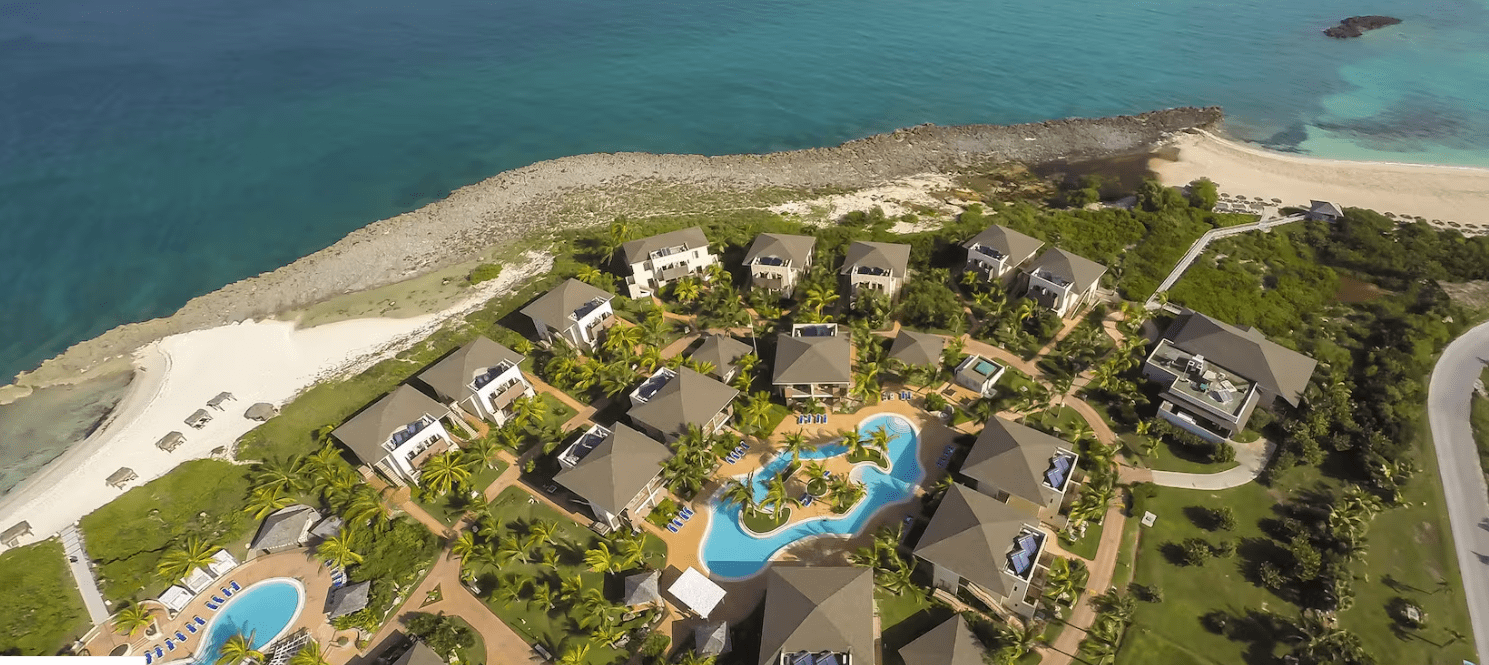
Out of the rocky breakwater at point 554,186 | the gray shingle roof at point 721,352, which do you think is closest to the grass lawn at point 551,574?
the gray shingle roof at point 721,352

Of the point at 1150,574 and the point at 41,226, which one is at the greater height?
the point at 41,226

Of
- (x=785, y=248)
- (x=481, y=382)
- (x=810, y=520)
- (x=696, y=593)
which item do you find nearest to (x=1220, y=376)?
(x=810, y=520)

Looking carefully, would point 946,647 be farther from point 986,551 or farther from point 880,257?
point 880,257

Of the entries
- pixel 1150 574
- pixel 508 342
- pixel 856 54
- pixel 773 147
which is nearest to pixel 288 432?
pixel 508 342

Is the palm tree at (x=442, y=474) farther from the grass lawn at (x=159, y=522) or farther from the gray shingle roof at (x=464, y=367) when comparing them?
the grass lawn at (x=159, y=522)

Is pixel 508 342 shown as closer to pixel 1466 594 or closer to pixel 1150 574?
pixel 1150 574
